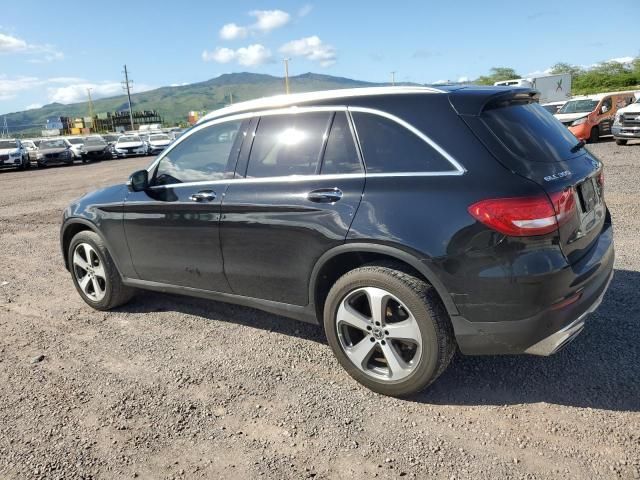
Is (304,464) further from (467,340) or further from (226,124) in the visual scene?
(226,124)

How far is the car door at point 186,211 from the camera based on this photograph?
378 centimetres

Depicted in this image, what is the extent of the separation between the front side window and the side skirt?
86 cm

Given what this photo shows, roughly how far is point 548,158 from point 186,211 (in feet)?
8.20

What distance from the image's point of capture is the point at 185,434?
9.59ft

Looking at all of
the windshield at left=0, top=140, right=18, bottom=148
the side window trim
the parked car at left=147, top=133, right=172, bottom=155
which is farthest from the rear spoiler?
the parked car at left=147, top=133, right=172, bottom=155

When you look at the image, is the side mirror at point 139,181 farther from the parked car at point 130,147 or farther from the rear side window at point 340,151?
the parked car at point 130,147

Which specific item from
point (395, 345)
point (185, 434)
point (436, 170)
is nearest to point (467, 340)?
point (395, 345)

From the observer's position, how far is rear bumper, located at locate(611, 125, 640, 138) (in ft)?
51.9

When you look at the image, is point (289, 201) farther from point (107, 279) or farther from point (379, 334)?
point (107, 279)

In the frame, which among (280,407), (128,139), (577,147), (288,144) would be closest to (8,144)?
(128,139)

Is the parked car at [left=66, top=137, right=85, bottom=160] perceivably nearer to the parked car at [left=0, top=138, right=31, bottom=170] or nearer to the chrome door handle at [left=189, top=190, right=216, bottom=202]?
the parked car at [left=0, top=138, right=31, bottom=170]

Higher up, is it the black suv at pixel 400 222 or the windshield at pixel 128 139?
the black suv at pixel 400 222

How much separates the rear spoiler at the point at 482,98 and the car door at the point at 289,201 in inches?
25.9

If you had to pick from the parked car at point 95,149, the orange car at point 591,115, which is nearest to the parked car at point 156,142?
the parked car at point 95,149
